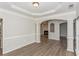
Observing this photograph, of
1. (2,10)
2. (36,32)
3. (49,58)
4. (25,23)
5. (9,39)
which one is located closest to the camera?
(49,58)

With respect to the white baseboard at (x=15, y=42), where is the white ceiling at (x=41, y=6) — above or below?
above

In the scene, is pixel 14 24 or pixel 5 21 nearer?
pixel 5 21

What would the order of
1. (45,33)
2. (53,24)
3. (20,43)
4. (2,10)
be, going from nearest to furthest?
(2,10)
(20,43)
(53,24)
(45,33)

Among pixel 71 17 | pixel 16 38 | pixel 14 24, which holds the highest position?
pixel 71 17

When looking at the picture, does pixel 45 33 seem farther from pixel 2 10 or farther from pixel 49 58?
pixel 49 58

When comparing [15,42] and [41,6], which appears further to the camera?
[15,42]

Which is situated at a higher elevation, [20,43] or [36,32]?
[36,32]

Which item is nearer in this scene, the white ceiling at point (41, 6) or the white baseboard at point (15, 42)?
the white ceiling at point (41, 6)

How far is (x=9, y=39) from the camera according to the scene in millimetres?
5117

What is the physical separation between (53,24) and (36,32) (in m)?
2.70

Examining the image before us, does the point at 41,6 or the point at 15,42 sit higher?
the point at 41,6

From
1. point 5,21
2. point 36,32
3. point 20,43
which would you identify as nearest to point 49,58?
point 5,21

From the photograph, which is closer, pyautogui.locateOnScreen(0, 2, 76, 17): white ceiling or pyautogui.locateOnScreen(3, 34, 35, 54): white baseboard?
pyautogui.locateOnScreen(0, 2, 76, 17): white ceiling

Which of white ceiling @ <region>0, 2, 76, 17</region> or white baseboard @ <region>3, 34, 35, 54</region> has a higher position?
white ceiling @ <region>0, 2, 76, 17</region>
